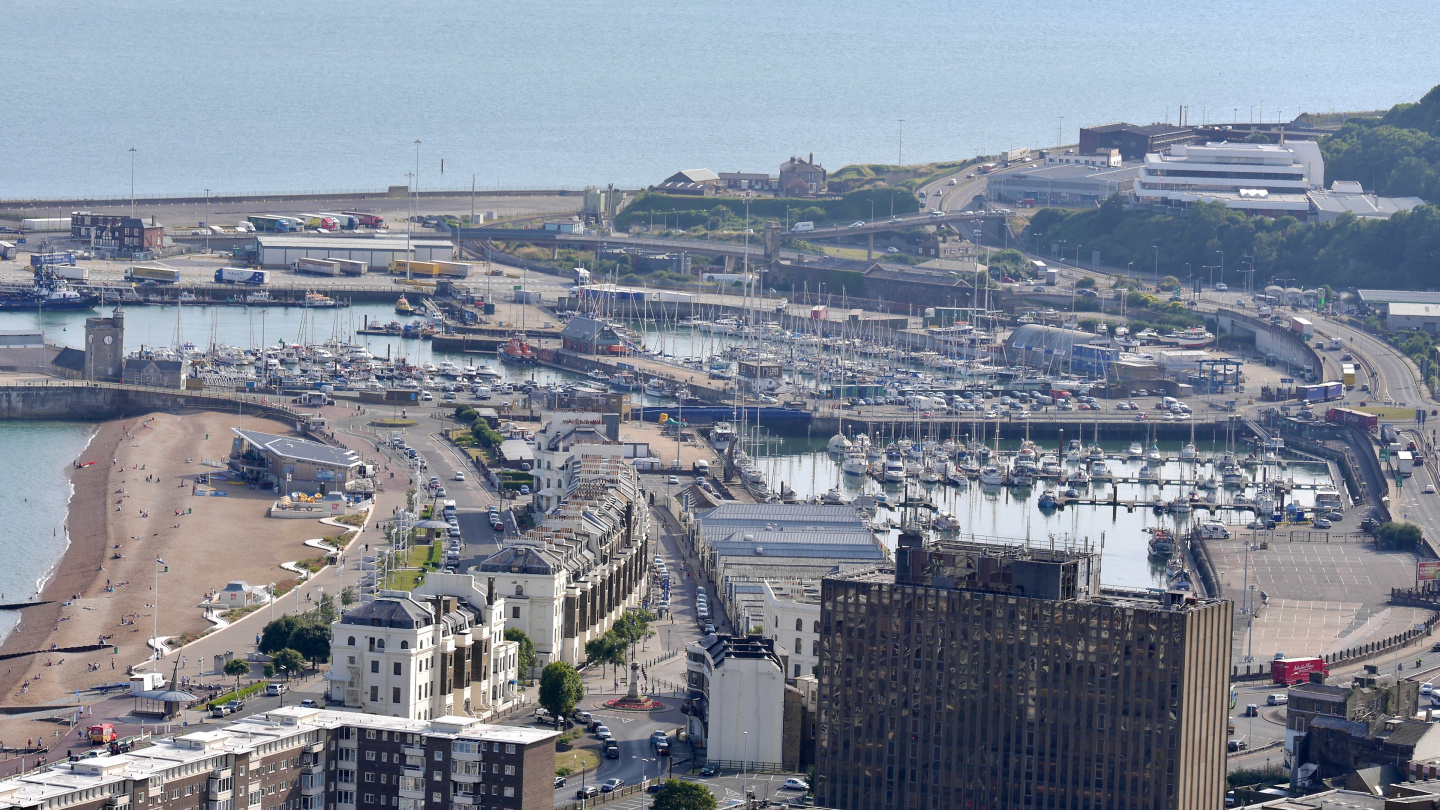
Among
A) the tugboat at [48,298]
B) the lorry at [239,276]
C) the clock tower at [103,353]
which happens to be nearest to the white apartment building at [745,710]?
the clock tower at [103,353]

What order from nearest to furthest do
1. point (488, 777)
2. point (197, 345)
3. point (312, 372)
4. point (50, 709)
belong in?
point (488, 777) → point (50, 709) → point (312, 372) → point (197, 345)

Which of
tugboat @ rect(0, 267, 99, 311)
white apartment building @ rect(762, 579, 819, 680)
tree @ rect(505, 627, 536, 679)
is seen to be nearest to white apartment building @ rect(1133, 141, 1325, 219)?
tugboat @ rect(0, 267, 99, 311)

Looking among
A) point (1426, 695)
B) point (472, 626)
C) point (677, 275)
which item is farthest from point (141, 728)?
point (677, 275)

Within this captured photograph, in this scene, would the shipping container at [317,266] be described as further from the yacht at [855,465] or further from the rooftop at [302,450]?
the rooftop at [302,450]

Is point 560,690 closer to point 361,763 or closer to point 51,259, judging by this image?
point 361,763

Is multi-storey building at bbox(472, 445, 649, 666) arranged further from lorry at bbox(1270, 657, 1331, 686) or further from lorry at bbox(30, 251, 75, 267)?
lorry at bbox(30, 251, 75, 267)

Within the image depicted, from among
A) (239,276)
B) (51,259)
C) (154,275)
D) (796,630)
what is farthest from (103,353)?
(796,630)

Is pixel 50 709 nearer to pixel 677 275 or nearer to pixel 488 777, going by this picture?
pixel 488 777
